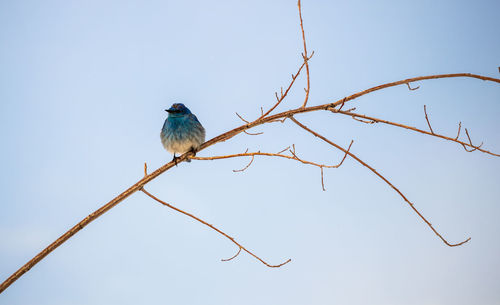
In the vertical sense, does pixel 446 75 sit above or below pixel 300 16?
below

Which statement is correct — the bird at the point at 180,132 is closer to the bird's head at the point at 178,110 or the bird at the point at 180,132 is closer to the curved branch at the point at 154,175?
the bird's head at the point at 178,110

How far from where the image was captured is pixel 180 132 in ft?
17.1

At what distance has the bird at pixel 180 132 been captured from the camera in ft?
16.9

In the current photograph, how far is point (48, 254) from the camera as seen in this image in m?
2.30

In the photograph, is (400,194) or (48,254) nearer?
(48,254)

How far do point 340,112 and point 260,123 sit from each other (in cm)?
59

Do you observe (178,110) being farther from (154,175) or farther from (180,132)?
(154,175)

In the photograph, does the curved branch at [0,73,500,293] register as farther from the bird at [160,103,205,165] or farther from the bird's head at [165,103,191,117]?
the bird's head at [165,103,191,117]

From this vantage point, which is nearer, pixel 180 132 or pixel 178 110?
pixel 180 132

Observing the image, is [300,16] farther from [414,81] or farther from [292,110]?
[414,81]

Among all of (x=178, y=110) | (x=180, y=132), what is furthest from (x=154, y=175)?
(x=178, y=110)

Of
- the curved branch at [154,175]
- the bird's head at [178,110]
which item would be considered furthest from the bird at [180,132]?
the curved branch at [154,175]

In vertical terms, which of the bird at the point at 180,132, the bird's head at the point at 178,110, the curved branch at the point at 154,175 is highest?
the bird's head at the point at 178,110

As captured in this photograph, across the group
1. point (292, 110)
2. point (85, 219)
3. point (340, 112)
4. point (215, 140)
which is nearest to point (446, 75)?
point (340, 112)
